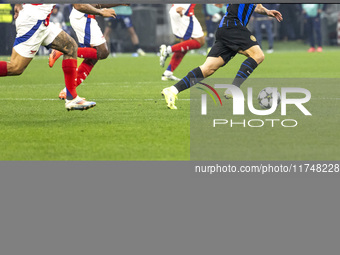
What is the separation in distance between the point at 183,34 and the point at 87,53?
17.4 ft

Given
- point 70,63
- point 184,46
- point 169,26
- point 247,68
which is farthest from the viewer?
point 169,26

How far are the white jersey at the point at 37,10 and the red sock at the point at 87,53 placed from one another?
7.39 feet

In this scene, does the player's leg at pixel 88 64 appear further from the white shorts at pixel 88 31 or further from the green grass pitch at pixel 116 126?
the green grass pitch at pixel 116 126

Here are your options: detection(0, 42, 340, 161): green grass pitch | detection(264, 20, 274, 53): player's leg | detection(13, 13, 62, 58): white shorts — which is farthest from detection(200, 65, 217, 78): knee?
detection(264, 20, 274, 53): player's leg

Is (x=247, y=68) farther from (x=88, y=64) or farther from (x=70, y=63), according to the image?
(x=88, y=64)

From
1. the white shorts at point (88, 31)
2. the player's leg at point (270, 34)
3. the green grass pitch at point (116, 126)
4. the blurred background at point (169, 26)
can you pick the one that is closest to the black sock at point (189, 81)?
the green grass pitch at point (116, 126)

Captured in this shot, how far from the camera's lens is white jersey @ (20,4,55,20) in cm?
968

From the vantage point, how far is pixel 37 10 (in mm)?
9695

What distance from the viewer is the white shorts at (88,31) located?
40.6ft

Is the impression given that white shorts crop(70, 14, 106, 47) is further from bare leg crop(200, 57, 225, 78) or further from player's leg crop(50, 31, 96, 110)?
bare leg crop(200, 57, 225, 78)

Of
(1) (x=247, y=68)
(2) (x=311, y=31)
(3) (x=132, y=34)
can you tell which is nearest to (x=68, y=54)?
(1) (x=247, y=68)

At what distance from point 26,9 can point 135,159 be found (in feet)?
10.1

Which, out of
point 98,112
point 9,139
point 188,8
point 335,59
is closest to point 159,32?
point 335,59

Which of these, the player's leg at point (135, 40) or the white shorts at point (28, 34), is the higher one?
the white shorts at point (28, 34)
